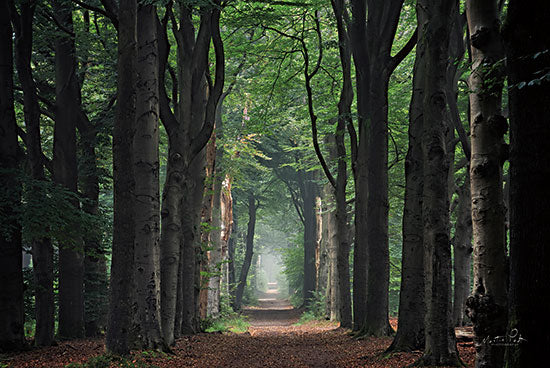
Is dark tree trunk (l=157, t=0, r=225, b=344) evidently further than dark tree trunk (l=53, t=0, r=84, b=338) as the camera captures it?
No

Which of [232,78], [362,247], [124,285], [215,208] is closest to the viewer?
[124,285]

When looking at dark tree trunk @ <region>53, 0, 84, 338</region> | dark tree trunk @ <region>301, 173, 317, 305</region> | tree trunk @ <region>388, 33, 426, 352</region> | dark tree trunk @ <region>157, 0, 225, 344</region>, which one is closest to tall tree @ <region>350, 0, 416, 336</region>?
tree trunk @ <region>388, 33, 426, 352</region>

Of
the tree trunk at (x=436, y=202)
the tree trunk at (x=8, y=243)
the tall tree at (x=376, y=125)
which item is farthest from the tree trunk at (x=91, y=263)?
the tree trunk at (x=436, y=202)

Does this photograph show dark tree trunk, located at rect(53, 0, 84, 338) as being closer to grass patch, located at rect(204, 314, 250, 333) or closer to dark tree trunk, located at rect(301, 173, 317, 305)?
grass patch, located at rect(204, 314, 250, 333)

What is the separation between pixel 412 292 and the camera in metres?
9.68

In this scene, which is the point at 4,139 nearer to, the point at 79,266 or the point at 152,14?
the point at 152,14

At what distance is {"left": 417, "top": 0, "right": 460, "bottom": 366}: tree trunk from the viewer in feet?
25.3

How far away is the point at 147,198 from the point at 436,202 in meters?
5.39

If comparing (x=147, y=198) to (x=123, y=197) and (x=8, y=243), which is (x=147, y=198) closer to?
(x=123, y=197)

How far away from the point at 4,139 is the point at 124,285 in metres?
4.40

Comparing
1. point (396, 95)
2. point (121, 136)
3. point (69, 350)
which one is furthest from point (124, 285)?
point (396, 95)

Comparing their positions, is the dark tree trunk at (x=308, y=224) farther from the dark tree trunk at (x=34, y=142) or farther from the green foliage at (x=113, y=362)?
the green foliage at (x=113, y=362)

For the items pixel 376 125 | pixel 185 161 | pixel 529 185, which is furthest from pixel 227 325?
pixel 529 185

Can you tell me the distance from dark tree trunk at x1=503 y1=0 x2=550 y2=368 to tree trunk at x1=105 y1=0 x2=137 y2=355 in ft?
19.1
